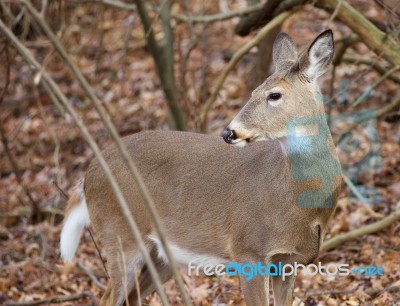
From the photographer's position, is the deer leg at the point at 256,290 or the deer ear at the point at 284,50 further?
the deer ear at the point at 284,50

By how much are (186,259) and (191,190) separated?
459 millimetres

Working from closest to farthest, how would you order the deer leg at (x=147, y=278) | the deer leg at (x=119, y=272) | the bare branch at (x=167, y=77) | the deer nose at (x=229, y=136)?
the deer nose at (x=229, y=136), the deer leg at (x=119, y=272), the deer leg at (x=147, y=278), the bare branch at (x=167, y=77)

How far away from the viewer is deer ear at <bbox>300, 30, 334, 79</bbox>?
4.64m

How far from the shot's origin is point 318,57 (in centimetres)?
471

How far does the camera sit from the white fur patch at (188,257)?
17.2 feet

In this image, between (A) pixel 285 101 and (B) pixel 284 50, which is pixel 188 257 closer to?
(A) pixel 285 101

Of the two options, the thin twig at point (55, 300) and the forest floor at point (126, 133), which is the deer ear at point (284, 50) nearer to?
the forest floor at point (126, 133)

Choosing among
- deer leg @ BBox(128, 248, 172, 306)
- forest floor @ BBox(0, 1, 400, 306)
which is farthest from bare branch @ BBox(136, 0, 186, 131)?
deer leg @ BBox(128, 248, 172, 306)

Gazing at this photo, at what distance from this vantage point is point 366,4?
363 inches

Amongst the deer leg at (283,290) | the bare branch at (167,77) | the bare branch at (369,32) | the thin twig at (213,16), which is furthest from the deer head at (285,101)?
the bare branch at (167,77)

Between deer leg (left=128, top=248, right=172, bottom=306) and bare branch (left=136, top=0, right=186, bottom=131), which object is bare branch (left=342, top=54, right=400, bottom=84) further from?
deer leg (left=128, top=248, right=172, bottom=306)

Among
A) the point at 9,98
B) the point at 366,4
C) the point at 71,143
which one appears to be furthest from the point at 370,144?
the point at 9,98

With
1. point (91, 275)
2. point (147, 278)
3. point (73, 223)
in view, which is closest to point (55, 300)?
point (91, 275)

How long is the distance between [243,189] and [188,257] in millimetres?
659
